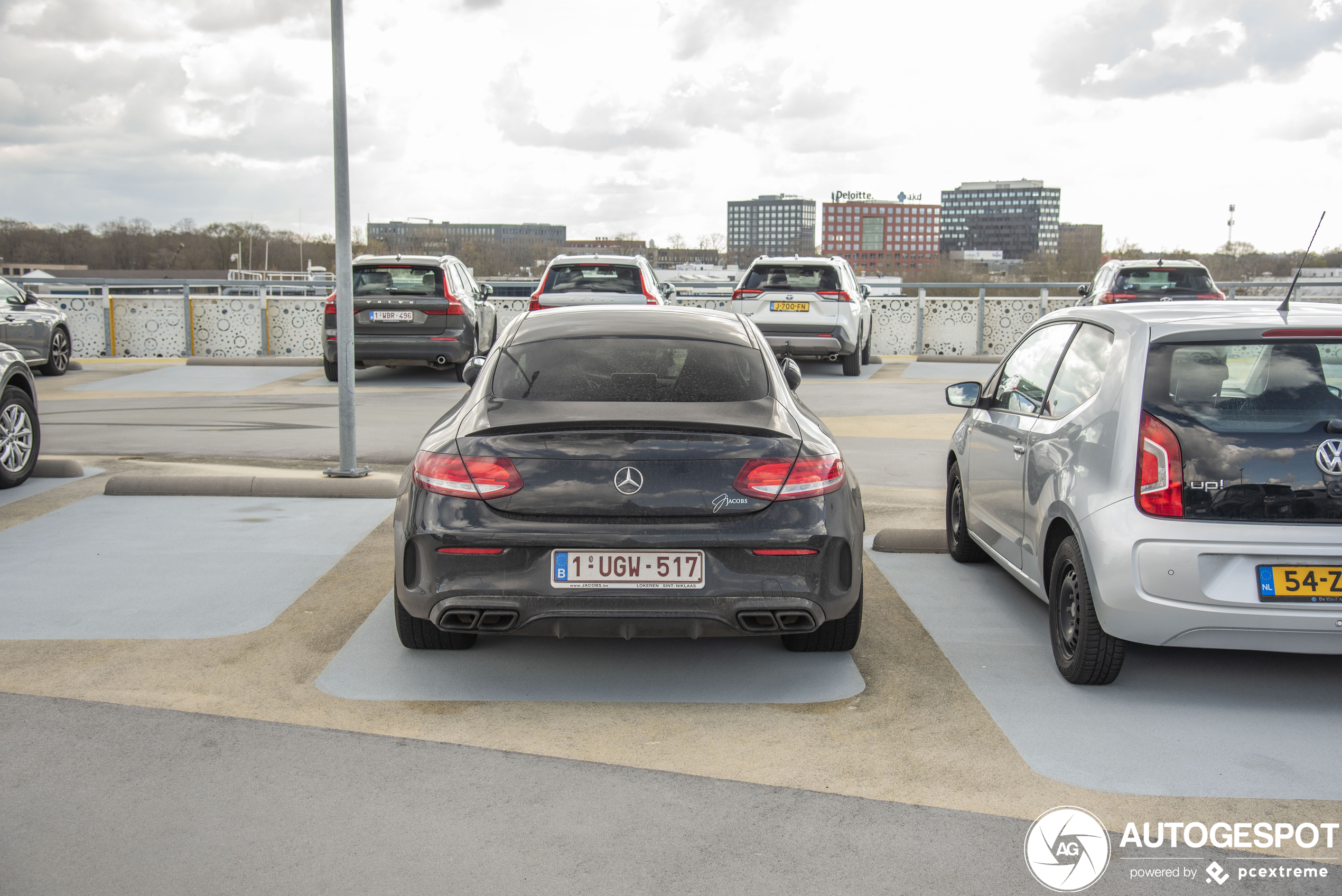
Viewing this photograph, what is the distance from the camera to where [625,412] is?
13.5 feet

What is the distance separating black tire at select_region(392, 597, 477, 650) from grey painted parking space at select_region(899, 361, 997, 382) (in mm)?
13632

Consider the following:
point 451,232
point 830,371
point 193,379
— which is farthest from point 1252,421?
point 451,232

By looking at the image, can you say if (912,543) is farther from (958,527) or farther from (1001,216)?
(1001,216)

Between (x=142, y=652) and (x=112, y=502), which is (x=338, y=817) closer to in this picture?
(x=142, y=652)

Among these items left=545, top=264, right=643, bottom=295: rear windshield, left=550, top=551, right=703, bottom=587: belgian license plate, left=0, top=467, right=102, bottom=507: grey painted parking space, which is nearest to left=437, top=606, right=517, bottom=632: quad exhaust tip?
left=550, top=551, right=703, bottom=587: belgian license plate

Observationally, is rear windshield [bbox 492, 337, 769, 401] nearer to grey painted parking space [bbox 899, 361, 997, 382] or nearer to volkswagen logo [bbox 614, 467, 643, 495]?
volkswagen logo [bbox 614, 467, 643, 495]

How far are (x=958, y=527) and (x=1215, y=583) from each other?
7.93 feet

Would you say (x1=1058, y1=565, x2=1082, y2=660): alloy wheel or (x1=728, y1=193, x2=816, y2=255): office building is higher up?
(x1=728, y1=193, x2=816, y2=255): office building

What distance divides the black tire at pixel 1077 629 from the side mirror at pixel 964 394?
1.40 metres

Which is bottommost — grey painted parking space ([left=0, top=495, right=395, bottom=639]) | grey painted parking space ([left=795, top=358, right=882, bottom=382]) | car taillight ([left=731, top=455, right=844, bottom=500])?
grey painted parking space ([left=0, top=495, right=395, bottom=639])

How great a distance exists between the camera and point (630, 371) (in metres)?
4.61

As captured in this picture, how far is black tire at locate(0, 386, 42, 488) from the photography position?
777 cm

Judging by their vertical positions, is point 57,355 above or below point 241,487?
Answer: above

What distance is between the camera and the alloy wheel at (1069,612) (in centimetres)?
427
